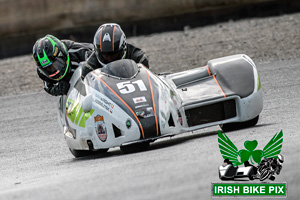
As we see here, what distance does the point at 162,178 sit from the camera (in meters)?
5.71

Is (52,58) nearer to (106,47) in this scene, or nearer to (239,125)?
(106,47)

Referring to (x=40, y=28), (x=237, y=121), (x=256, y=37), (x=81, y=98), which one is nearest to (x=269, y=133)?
(x=237, y=121)

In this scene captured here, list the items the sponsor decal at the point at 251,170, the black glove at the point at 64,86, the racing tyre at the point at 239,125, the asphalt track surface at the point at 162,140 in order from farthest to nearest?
the black glove at the point at 64,86
the racing tyre at the point at 239,125
the asphalt track surface at the point at 162,140
the sponsor decal at the point at 251,170

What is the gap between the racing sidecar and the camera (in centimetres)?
748

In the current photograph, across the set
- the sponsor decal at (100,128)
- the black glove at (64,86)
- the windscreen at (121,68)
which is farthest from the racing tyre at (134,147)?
the black glove at (64,86)

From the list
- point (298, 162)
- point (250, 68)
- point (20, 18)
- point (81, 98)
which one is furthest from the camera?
point (20, 18)

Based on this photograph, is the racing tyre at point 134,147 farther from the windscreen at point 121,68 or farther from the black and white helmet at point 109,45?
the black and white helmet at point 109,45

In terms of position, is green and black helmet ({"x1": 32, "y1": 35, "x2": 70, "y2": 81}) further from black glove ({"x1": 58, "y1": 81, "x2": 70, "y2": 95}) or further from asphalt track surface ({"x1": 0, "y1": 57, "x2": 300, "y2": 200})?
asphalt track surface ({"x1": 0, "y1": 57, "x2": 300, "y2": 200})

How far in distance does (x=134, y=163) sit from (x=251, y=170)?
1504 millimetres

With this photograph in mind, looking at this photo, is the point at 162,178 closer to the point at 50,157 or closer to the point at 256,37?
the point at 50,157

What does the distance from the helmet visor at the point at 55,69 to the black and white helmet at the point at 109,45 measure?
0.66 metres

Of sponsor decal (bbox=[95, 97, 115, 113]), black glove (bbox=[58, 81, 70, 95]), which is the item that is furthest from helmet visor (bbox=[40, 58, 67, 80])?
sponsor decal (bbox=[95, 97, 115, 113])

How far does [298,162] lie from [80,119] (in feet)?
9.68

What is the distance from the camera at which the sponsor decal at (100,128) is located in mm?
7598
